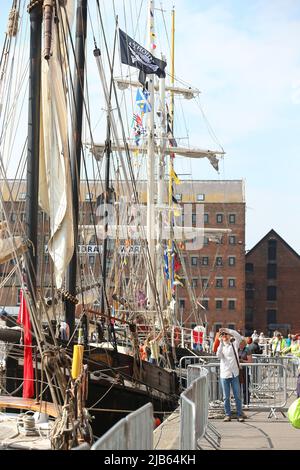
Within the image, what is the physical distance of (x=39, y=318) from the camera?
1198 centimetres

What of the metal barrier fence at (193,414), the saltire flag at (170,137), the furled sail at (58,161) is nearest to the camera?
the metal barrier fence at (193,414)

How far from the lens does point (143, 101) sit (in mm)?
36125

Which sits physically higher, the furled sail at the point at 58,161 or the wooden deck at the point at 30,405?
the furled sail at the point at 58,161

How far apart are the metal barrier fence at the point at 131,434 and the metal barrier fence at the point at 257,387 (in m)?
7.65

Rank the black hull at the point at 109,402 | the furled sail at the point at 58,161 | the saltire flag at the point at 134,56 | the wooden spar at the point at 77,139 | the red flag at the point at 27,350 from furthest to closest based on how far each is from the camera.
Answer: the saltire flag at the point at 134,56 < the wooden spar at the point at 77,139 < the black hull at the point at 109,402 < the furled sail at the point at 58,161 < the red flag at the point at 27,350

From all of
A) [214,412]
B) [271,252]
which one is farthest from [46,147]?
[271,252]

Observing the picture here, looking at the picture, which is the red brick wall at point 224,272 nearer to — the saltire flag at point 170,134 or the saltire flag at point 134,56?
the saltire flag at point 170,134

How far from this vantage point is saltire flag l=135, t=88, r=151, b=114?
3509 cm

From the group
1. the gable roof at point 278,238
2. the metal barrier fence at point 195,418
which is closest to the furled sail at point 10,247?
the metal barrier fence at point 195,418

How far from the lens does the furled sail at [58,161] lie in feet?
48.2

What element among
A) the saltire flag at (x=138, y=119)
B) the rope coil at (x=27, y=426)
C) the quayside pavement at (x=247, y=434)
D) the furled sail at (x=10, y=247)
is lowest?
the quayside pavement at (x=247, y=434)
